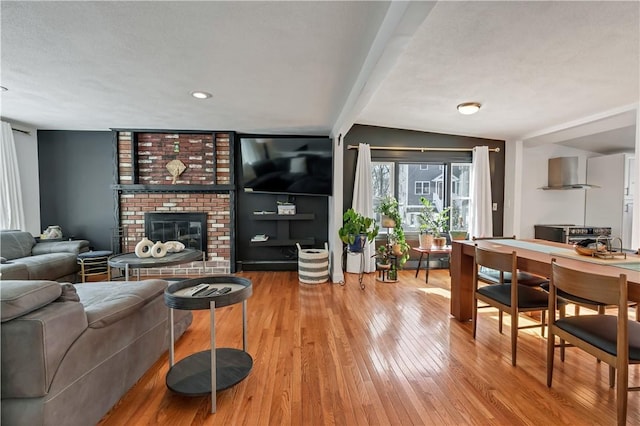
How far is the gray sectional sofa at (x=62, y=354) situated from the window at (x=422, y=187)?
4.41 metres

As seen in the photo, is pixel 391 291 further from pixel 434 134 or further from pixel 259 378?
pixel 434 134

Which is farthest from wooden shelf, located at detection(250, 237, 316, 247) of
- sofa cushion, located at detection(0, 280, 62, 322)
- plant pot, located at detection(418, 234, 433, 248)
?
sofa cushion, located at detection(0, 280, 62, 322)

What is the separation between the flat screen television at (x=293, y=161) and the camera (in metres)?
4.45

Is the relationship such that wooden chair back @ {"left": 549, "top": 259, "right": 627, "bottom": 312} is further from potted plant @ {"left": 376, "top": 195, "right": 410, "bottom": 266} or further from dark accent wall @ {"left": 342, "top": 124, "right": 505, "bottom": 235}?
dark accent wall @ {"left": 342, "top": 124, "right": 505, "bottom": 235}

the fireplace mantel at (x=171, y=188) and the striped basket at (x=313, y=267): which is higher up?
the fireplace mantel at (x=171, y=188)

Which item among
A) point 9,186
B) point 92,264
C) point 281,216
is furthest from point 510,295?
point 9,186

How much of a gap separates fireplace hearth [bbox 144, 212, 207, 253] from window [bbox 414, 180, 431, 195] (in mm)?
3602

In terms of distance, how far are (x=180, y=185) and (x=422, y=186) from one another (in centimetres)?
403

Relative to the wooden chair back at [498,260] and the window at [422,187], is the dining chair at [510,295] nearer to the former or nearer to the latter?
the wooden chair back at [498,260]

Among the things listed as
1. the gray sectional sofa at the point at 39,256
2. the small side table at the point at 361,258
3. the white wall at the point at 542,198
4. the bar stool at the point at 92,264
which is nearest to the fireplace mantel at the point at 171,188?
→ the gray sectional sofa at the point at 39,256

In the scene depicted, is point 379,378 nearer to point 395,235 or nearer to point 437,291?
point 437,291

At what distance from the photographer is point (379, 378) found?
1.89m

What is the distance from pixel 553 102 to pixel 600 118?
0.81m

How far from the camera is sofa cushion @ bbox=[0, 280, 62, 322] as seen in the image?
1.20m
